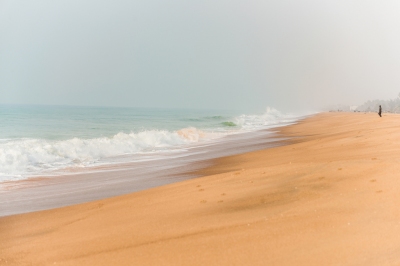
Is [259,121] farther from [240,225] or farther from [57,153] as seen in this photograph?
[240,225]

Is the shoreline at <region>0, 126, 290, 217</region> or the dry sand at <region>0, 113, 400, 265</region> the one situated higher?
the dry sand at <region>0, 113, 400, 265</region>

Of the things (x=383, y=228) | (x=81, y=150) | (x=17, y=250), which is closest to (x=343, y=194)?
(x=383, y=228)

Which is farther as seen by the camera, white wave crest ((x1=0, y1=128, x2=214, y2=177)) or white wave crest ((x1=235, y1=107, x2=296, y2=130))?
white wave crest ((x1=235, y1=107, x2=296, y2=130))

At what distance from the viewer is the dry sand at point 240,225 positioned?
4.44 meters

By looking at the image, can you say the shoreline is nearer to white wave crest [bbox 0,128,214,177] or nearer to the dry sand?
the dry sand

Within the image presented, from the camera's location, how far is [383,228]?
4.72 meters

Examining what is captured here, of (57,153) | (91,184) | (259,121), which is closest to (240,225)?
Answer: (91,184)

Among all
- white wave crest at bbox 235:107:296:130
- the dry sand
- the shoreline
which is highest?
the dry sand

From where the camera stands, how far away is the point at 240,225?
17.7ft

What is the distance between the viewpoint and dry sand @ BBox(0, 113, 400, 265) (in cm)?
444

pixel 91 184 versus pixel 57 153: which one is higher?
pixel 57 153

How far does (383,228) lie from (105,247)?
3.36 meters

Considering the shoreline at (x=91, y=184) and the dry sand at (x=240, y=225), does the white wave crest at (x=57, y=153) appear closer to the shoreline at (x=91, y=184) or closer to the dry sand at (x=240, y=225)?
the shoreline at (x=91, y=184)

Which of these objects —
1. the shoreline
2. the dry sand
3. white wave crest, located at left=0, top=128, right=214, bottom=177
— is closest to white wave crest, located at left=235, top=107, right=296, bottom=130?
white wave crest, located at left=0, top=128, right=214, bottom=177
